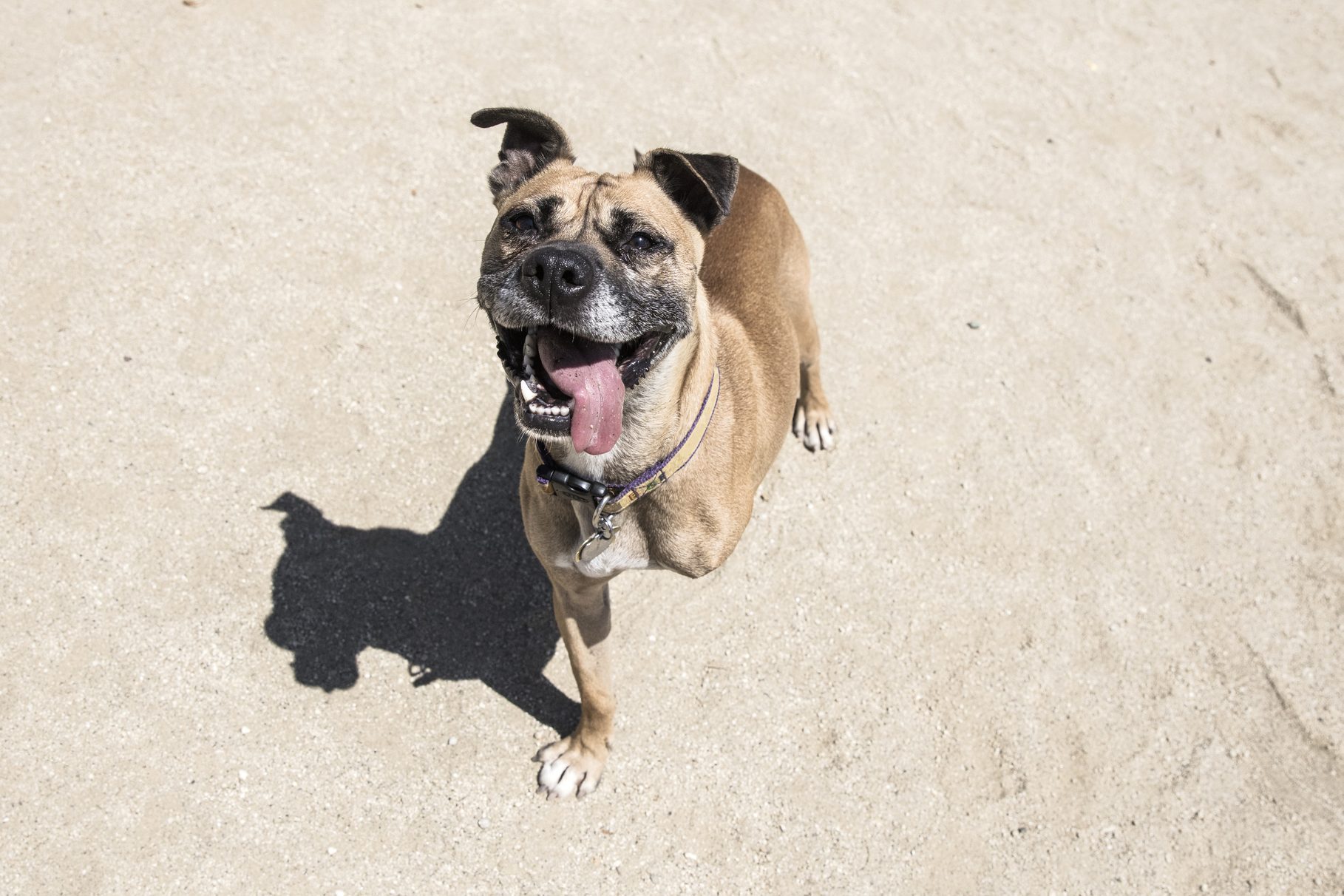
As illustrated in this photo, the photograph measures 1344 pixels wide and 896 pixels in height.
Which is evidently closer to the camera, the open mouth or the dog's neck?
the open mouth

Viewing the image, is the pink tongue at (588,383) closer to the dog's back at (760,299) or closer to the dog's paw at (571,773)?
the dog's back at (760,299)

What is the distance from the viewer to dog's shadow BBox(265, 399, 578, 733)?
4340 millimetres

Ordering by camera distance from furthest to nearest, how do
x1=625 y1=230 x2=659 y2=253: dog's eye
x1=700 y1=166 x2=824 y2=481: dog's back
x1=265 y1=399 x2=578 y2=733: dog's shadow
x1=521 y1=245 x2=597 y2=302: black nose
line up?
x1=265 y1=399 x2=578 y2=733: dog's shadow
x1=700 y1=166 x2=824 y2=481: dog's back
x1=625 y1=230 x2=659 y2=253: dog's eye
x1=521 y1=245 x2=597 y2=302: black nose

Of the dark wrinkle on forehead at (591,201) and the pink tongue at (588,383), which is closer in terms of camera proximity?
the pink tongue at (588,383)

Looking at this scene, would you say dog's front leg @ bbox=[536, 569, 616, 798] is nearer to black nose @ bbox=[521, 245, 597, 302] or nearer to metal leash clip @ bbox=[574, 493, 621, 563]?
metal leash clip @ bbox=[574, 493, 621, 563]

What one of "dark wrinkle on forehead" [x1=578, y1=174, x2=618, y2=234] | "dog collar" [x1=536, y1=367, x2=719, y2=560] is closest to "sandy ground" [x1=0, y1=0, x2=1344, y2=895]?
"dog collar" [x1=536, y1=367, x2=719, y2=560]

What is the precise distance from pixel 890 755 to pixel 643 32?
5520 millimetres

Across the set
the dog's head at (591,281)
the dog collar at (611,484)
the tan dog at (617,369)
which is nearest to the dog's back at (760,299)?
the tan dog at (617,369)

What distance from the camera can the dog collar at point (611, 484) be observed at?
3.04m

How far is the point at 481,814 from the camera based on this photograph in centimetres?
401

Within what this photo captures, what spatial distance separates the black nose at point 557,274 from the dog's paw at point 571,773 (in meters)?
2.26

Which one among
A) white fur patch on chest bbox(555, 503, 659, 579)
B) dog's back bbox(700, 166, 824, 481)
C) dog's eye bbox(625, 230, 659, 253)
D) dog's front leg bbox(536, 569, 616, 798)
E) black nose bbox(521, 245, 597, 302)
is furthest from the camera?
dog's back bbox(700, 166, 824, 481)

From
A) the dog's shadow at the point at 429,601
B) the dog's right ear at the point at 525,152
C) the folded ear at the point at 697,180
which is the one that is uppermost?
the folded ear at the point at 697,180

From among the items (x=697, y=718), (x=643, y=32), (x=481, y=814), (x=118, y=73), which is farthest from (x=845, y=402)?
(x=118, y=73)
